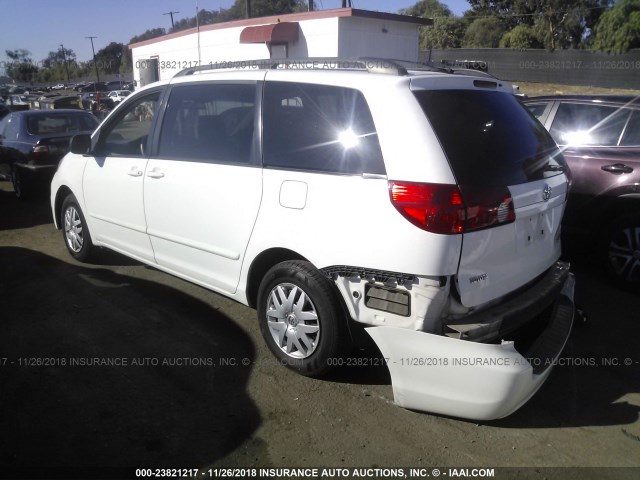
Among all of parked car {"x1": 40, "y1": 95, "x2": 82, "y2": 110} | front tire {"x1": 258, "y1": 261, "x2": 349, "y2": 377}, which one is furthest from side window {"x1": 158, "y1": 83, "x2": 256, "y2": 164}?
parked car {"x1": 40, "y1": 95, "x2": 82, "y2": 110}

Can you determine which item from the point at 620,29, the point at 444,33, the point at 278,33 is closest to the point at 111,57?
the point at 444,33

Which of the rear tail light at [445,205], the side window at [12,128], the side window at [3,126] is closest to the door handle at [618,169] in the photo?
the rear tail light at [445,205]

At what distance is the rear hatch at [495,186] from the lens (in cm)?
283

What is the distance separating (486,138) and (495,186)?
332 mm

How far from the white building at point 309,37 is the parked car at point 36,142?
25.4 feet

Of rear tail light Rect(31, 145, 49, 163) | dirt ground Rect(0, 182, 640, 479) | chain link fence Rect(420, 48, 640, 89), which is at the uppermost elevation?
chain link fence Rect(420, 48, 640, 89)

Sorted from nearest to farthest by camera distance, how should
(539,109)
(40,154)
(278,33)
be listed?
(539,109)
(40,154)
(278,33)

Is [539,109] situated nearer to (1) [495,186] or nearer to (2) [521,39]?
(1) [495,186]

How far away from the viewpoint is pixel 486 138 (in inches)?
121

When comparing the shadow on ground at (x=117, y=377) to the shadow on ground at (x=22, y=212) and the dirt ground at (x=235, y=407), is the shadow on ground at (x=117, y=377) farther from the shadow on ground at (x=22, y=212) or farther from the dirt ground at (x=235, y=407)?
the shadow on ground at (x=22, y=212)

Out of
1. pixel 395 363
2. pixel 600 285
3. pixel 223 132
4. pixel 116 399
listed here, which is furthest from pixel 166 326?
pixel 600 285

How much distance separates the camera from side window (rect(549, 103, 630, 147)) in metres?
5.11

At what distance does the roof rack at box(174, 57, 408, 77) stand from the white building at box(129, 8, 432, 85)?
507 inches

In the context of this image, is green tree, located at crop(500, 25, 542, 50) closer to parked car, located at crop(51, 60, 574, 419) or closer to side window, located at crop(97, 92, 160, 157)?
side window, located at crop(97, 92, 160, 157)
